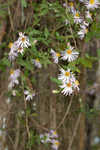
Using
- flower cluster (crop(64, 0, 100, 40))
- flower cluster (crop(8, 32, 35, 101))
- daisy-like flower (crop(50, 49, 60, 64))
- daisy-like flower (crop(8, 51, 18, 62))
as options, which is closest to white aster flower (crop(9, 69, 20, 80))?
flower cluster (crop(8, 32, 35, 101))

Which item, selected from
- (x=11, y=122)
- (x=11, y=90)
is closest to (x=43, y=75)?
(x=11, y=90)

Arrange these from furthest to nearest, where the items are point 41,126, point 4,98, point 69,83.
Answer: point 4,98 → point 41,126 → point 69,83

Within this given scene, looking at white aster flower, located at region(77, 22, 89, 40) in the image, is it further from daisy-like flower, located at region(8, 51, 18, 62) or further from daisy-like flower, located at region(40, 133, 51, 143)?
daisy-like flower, located at region(40, 133, 51, 143)

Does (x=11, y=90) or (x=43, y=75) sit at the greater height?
(x=43, y=75)

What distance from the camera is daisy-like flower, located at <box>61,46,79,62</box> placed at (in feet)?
3.19

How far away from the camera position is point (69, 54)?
97 centimetres

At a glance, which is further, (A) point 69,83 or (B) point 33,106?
(B) point 33,106

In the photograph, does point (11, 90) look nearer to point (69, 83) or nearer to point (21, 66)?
point (21, 66)

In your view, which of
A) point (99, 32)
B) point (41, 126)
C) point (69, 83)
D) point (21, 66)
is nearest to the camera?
point (69, 83)

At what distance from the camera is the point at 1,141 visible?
1.51m

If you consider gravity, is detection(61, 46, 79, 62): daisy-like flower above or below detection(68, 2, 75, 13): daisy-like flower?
below

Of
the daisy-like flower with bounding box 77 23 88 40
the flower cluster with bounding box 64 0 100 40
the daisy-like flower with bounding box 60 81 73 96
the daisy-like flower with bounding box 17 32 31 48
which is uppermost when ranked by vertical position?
the flower cluster with bounding box 64 0 100 40

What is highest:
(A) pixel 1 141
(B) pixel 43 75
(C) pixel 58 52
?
(B) pixel 43 75

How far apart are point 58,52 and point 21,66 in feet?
0.90
